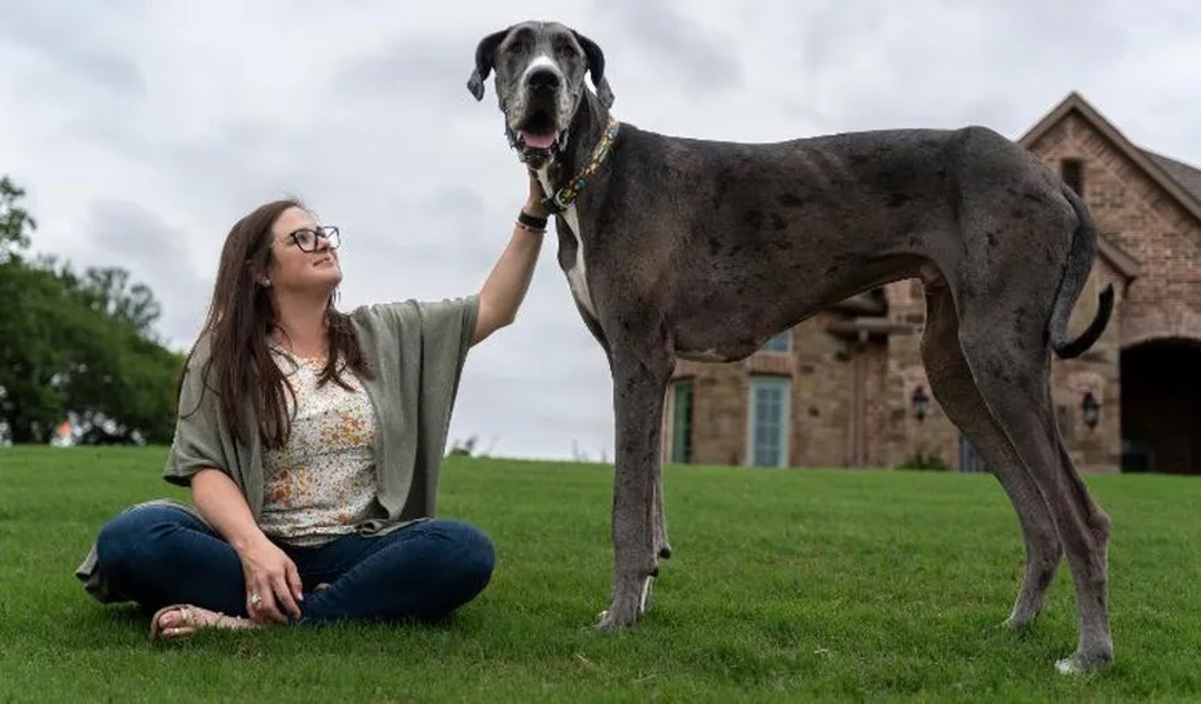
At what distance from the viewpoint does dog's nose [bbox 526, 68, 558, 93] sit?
4848mm

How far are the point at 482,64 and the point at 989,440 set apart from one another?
2653 mm

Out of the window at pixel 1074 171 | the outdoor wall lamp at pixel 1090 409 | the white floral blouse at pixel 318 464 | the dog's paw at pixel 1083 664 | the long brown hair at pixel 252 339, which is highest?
the window at pixel 1074 171

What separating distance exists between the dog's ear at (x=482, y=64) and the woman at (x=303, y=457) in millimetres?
460

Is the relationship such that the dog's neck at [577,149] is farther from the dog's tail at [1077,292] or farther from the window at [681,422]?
the window at [681,422]

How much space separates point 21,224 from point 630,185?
1963 inches

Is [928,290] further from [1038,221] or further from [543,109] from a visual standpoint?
[543,109]

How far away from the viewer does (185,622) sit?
4844 mm

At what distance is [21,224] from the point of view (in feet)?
163

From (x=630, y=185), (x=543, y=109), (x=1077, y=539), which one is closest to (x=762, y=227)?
(x=630, y=185)

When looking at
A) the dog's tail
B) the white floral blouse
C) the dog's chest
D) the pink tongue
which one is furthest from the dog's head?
the dog's tail

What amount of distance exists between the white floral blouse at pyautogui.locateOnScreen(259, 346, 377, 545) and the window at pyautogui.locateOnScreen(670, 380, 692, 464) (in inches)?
1001

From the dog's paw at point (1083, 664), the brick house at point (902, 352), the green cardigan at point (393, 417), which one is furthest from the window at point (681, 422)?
the dog's paw at point (1083, 664)

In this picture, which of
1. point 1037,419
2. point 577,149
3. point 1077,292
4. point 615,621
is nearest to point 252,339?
point 577,149

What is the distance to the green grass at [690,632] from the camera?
4.13m
